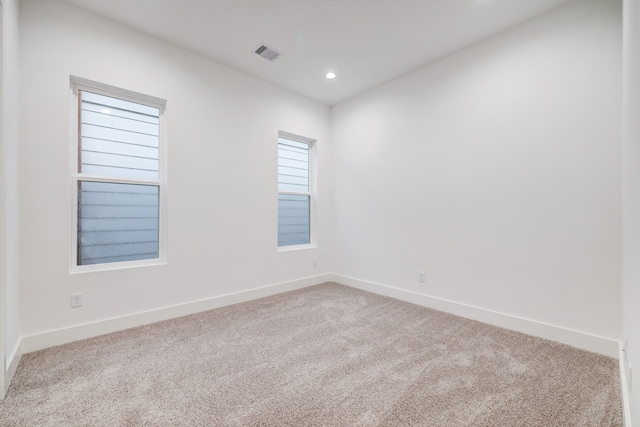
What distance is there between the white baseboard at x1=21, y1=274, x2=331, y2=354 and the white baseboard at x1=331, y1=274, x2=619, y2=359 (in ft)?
4.87

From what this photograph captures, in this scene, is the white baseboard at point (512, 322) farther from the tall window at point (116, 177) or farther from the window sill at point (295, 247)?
the tall window at point (116, 177)

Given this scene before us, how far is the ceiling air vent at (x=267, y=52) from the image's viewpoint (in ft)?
9.41

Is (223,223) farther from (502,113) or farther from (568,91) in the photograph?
(568,91)

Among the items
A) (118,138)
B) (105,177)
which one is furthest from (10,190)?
(118,138)

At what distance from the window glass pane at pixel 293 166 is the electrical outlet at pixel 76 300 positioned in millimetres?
2363

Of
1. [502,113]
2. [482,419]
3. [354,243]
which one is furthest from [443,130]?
[482,419]

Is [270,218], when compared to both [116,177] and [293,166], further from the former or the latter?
[116,177]

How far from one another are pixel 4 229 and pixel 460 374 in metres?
2.92

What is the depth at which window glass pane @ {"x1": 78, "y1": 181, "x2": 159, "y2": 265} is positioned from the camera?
243cm

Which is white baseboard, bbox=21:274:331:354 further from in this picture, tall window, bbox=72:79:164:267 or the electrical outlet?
tall window, bbox=72:79:164:267

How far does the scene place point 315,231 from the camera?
419cm

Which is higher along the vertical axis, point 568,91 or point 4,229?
point 568,91

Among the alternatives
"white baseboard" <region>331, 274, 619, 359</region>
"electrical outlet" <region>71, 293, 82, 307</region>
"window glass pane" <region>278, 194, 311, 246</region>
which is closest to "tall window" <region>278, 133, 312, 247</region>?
"window glass pane" <region>278, 194, 311, 246</region>

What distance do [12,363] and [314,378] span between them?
195 centimetres
